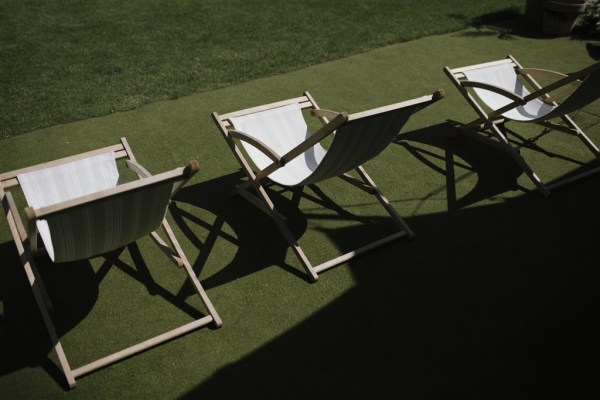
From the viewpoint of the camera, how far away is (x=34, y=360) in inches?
103

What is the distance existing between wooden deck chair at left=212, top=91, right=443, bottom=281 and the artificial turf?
0.50ft

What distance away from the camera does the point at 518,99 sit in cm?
408

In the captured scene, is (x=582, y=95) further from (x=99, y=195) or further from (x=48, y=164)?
(x=48, y=164)

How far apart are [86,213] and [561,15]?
6.97m

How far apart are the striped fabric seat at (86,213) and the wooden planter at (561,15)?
644 centimetres

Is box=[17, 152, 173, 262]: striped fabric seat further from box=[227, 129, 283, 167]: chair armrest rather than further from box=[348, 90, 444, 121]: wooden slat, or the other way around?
box=[348, 90, 444, 121]: wooden slat

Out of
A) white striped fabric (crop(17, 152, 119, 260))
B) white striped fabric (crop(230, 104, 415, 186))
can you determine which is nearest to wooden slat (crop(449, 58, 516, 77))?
white striped fabric (crop(230, 104, 415, 186))

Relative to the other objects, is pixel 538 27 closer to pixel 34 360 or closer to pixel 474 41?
pixel 474 41

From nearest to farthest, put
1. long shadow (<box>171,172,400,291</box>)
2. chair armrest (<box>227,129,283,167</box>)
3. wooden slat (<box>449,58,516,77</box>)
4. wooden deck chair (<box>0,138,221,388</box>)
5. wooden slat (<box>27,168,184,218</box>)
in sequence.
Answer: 1. wooden slat (<box>27,168,184,218</box>)
2. wooden deck chair (<box>0,138,221,388</box>)
3. chair armrest (<box>227,129,283,167</box>)
4. long shadow (<box>171,172,400,291</box>)
5. wooden slat (<box>449,58,516,77</box>)

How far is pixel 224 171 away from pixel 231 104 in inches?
46.2

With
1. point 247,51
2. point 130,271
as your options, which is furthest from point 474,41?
point 130,271

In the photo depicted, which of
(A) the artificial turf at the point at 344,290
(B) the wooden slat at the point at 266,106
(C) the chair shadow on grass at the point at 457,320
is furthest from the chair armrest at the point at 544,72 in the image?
(B) the wooden slat at the point at 266,106

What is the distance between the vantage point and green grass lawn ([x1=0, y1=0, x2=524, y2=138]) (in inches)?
202

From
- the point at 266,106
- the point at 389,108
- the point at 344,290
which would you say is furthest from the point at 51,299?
the point at 389,108
